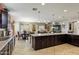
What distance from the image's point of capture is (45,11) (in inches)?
83.3

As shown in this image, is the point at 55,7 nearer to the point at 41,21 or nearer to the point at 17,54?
the point at 41,21

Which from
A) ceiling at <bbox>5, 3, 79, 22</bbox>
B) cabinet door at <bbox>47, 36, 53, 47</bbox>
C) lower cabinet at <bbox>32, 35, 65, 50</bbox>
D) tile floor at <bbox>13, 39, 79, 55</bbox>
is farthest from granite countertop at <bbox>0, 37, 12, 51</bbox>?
cabinet door at <bbox>47, 36, 53, 47</bbox>

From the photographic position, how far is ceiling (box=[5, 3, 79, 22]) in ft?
6.48

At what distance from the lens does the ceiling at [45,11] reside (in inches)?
77.7

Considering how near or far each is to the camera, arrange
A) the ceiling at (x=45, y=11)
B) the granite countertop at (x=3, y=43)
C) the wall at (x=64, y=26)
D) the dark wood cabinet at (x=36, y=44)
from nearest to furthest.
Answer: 1. the granite countertop at (x=3, y=43)
2. the ceiling at (x=45, y=11)
3. the wall at (x=64, y=26)
4. the dark wood cabinet at (x=36, y=44)

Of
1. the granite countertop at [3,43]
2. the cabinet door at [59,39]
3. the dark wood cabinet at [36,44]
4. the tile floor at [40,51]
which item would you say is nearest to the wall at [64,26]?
the cabinet door at [59,39]

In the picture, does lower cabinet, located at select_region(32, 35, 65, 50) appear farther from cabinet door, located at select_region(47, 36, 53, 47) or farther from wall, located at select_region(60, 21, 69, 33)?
wall, located at select_region(60, 21, 69, 33)

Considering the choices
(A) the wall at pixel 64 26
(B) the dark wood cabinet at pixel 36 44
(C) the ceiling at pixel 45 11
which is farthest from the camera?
(B) the dark wood cabinet at pixel 36 44

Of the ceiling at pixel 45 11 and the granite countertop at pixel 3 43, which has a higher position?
the ceiling at pixel 45 11

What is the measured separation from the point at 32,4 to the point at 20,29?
1.92 feet

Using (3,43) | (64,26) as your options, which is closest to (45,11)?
(64,26)

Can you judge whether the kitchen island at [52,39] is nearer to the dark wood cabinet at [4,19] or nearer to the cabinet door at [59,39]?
the cabinet door at [59,39]

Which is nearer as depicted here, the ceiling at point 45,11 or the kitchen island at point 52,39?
the ceiling at point 45,11

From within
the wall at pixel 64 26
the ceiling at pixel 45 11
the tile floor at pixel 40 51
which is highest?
the ceiling at pixel 45 11
